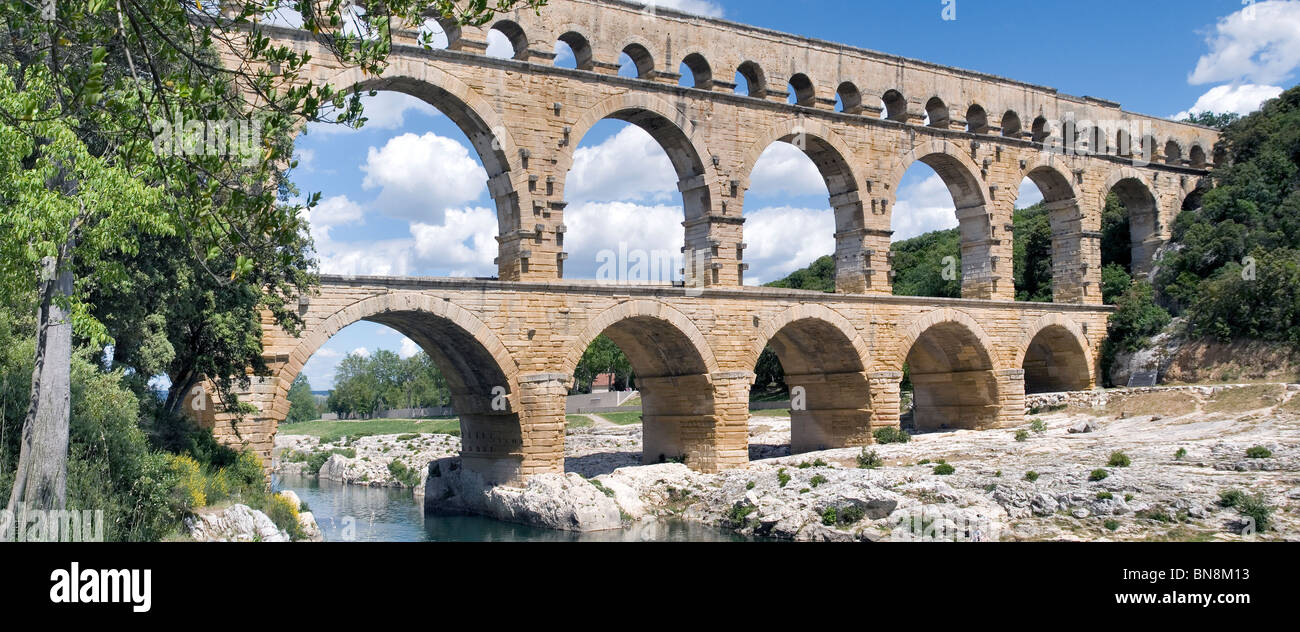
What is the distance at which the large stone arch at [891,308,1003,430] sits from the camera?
97.0 feet

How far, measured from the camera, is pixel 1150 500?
691 inches

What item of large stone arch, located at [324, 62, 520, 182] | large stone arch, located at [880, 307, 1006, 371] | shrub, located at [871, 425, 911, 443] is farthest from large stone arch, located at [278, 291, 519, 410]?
large stone arch, located at [880, 307, 1006, 371]

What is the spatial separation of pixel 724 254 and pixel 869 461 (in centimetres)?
617

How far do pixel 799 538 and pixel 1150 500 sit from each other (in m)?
6.29

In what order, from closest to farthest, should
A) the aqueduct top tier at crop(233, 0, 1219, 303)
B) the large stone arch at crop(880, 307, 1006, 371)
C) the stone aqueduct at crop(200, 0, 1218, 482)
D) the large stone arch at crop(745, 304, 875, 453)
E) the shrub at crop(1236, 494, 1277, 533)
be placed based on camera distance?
the shrub at crop(1236, 494, 1277, 533), the stone aqueduct at crop(200, 0, 1218, 482), the aqueduct top tier at crop(233, 0, 1219, 303), the large stone arch at crop(745, 304, 875, 453), the large stone arch at crop(880, 307, 1006, 371)

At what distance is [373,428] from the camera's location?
190 feet

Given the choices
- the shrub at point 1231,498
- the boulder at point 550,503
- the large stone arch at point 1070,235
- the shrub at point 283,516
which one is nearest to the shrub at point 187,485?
the shrub at point 283,516

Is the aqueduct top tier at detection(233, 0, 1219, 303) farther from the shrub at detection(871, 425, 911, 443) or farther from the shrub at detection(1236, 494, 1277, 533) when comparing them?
the shrub at detection(1236, 494, 1277, 533)

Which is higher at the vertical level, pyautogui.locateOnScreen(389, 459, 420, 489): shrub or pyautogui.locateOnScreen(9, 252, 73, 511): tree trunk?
pyautogui.locateOnScreen(9, 252, 73, 511): tree trunk

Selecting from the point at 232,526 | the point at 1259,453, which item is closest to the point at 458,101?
the point at 232,526

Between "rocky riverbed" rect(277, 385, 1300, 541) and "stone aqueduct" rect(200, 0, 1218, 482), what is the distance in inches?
58.7

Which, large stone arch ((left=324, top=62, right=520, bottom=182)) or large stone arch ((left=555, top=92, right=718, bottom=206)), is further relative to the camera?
large stone arch ((left=555, top=92, right=718, bottom=206))

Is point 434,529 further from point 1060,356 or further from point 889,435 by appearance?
point 1060,356

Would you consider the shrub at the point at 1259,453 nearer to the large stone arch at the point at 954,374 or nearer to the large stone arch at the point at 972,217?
the large stone arch at the point at 954,374
